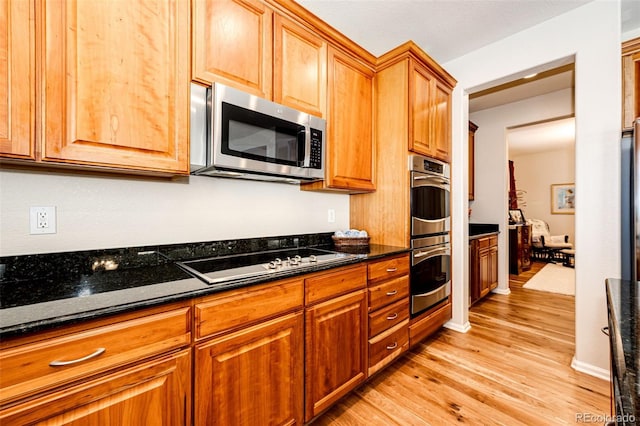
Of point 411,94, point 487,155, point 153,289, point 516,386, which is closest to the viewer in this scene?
point 153,289

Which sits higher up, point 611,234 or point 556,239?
point 611,234

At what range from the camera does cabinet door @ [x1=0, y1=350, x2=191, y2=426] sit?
754 millimetres

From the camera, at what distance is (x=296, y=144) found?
1.76m

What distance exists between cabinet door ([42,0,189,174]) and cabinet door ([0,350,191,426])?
81 centimetres

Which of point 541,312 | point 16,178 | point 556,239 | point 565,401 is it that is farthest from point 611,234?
point 556,239

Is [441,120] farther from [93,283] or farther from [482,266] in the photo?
[93,283]

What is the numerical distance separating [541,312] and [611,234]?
1716mm

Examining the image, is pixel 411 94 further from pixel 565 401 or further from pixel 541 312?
pixel 541 312

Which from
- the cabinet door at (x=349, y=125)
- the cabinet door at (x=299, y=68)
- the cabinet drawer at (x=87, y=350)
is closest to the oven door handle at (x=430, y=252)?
the cabinet door at (x=349, y=125)

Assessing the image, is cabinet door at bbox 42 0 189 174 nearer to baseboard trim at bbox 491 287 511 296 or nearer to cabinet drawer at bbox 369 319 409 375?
cabinet drawer at bbox 369 319 409 375

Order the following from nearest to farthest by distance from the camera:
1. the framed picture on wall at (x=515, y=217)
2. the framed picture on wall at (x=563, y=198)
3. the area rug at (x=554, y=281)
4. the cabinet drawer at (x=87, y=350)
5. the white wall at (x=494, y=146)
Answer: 1. the cabinet drawer at (x=87, y=350)
2. the white wall at (x=494, y=146)
3. the area rug at (x=554, y=281)
4. the framed picture on wall at (x=515, y=217)
5. the framed picture on wall at (x=563, y=198)

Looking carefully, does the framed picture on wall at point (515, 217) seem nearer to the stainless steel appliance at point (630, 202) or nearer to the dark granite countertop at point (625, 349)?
the stainless steel appliance at point (630, 202)

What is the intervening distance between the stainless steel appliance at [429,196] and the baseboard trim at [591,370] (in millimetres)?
1332

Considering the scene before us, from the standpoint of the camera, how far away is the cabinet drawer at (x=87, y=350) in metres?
0.72
